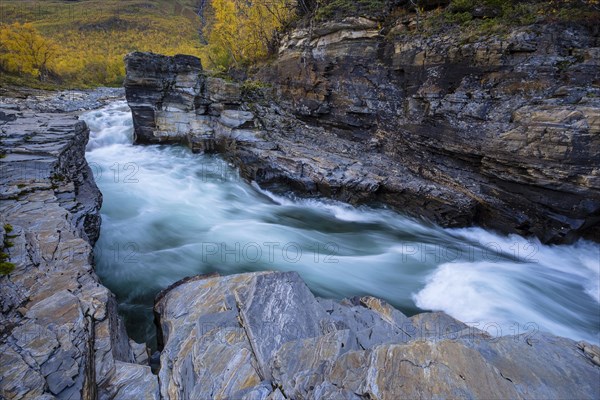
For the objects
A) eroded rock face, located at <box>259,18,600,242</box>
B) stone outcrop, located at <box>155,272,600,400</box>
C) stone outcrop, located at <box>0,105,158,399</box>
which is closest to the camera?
stone outcrop, located at <box>155,272,600,400</box>

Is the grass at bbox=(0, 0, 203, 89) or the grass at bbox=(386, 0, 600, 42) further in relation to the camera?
the grass at bbox=(0, 0, 203, 89)

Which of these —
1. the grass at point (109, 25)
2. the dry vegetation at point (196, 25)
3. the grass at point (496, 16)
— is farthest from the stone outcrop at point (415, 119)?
the grass at point (109, 25)

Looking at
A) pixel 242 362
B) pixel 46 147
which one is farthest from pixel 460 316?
pixel 46 147

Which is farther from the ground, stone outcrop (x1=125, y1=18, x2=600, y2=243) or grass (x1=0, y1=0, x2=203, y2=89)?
grass (x1=0, y1=0, x2=203, y2=89)

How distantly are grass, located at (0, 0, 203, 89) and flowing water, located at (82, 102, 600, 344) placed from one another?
167 feet

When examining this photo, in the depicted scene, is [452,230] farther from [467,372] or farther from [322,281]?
[467,372]

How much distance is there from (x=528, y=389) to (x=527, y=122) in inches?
313

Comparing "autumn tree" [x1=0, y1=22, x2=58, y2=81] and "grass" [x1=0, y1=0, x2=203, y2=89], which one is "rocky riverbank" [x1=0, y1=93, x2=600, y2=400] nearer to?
"autumn tree" [x1=0, y1=22, x2=58, y2=81]

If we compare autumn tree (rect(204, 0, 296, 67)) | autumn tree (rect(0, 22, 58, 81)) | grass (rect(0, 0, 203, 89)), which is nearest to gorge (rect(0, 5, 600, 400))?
autumn tree (rect(204, 0, 296, 67))

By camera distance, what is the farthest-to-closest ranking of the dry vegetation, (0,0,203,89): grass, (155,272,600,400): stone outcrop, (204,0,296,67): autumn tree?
(0,0,203,89): grass, (204,0,296,67): autumn tree, the dry vegetation, (155,272,600,400): stone outcrop

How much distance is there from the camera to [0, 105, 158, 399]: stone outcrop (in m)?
2.97

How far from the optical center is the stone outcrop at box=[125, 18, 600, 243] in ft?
26.0

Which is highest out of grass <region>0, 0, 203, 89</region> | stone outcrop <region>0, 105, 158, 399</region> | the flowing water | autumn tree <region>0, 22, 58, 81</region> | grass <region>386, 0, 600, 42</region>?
grass <region>0, 0, 203, 89</region>

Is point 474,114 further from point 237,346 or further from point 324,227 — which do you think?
point 237,346
